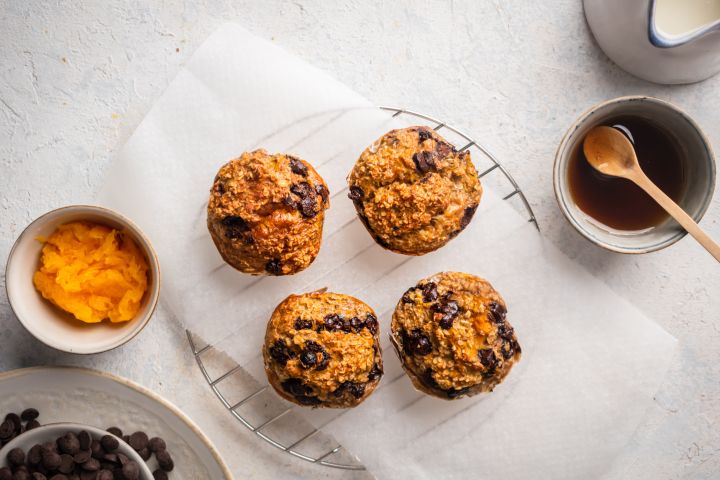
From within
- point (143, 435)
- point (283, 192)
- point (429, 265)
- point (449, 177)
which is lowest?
point (143, 435)

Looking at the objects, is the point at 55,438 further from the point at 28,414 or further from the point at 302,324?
the point at 302,324

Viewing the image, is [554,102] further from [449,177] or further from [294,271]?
[294,271]

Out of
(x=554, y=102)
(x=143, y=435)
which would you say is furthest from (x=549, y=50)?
(x=143, y=435)

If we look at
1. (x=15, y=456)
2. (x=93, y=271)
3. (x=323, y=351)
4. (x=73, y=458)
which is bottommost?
(x=73, y=458)

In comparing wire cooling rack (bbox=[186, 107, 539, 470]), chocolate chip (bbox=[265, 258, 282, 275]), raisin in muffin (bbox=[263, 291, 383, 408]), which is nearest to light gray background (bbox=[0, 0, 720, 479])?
wire cooling rack (bbox=[186, 107, 539, 470])

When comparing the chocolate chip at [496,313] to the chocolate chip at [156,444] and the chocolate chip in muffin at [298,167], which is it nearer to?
the chocolate chip in muffin at [298,167]

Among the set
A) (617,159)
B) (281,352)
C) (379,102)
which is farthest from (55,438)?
(617,159)

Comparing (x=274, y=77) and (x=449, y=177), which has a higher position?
(x=274, y=77)

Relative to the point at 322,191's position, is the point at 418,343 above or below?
below
